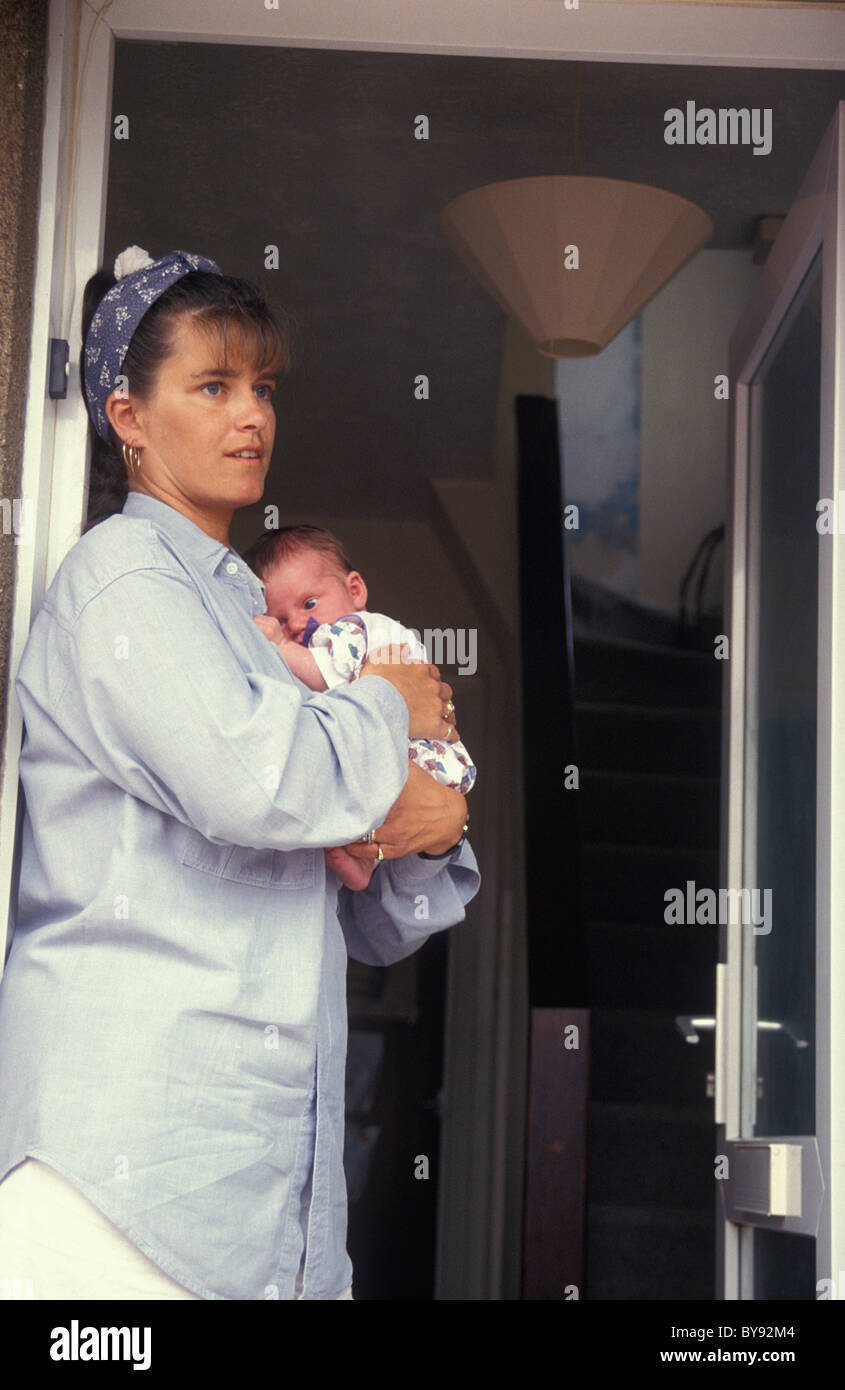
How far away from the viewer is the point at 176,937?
1397mm

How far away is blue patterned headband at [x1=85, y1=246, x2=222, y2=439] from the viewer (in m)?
1.64

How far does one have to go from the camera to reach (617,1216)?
11.3 feet

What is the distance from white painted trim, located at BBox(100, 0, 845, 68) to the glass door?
13 centimetres

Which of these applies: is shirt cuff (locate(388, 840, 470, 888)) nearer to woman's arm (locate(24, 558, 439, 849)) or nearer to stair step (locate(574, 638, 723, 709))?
woman's arm (locate(24, 558, 439, 849))

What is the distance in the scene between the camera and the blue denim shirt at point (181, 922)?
135 centimetres

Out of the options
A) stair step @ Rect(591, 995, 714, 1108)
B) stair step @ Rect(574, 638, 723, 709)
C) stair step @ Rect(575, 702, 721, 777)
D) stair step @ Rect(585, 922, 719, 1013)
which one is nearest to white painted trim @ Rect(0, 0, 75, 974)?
stair step @ Rect(591, 995, 714, 1108)

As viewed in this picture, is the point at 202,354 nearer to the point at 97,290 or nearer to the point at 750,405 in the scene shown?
the point at 97,290

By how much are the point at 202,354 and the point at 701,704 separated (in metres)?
3.70

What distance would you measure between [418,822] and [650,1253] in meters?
2.23

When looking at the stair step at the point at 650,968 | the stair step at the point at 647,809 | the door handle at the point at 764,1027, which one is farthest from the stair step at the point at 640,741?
the door handle at the point at 764,1027

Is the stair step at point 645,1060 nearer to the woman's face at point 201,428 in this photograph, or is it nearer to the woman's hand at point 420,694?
the woman's hand at point 420,694

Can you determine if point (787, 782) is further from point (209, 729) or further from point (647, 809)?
point (647, 809)

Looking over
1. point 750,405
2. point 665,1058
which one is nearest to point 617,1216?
point 665,1058

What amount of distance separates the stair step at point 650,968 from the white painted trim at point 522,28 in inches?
101
